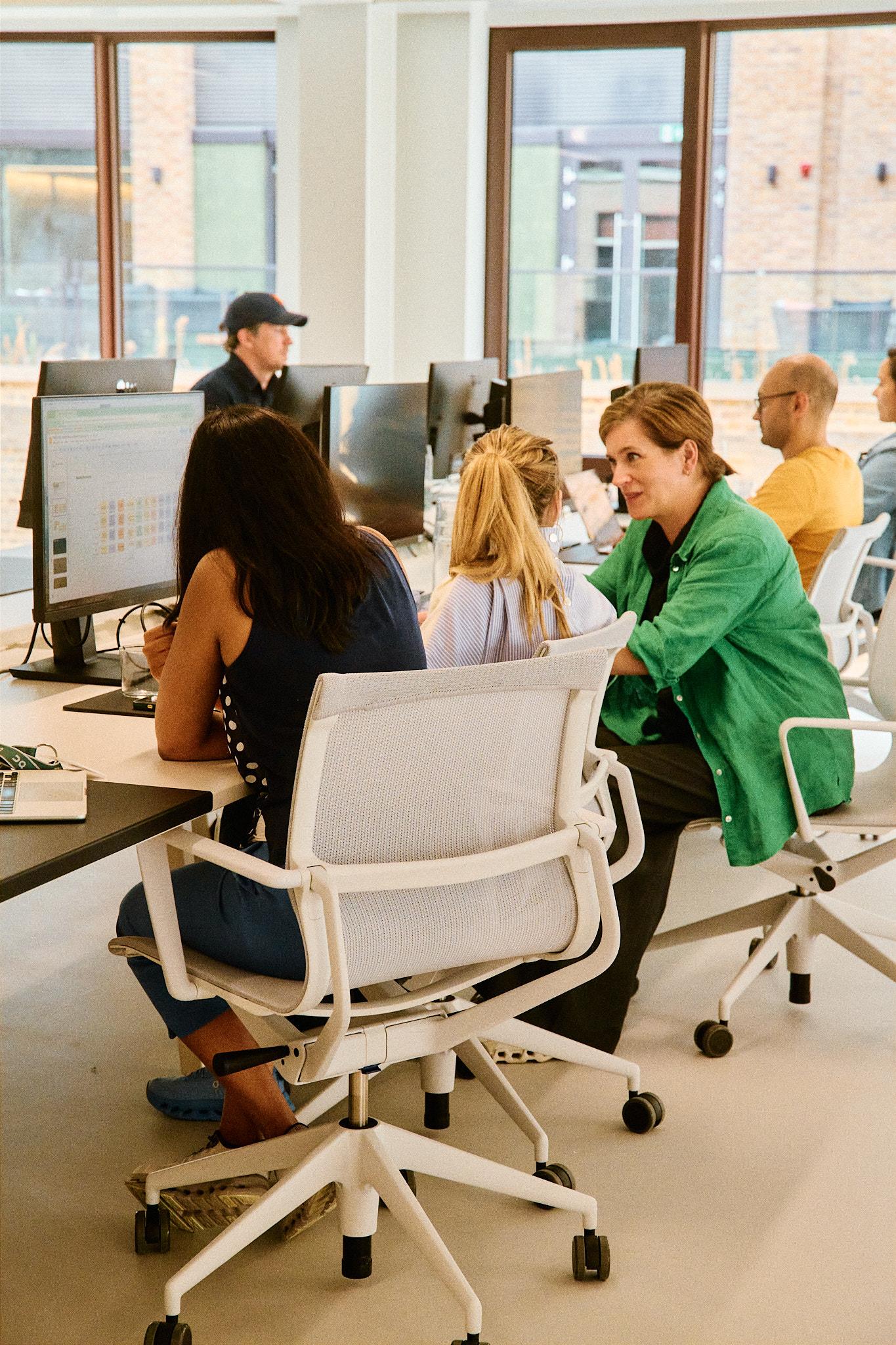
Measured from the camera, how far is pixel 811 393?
11.9 ft

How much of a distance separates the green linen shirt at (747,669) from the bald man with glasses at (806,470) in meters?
0.93

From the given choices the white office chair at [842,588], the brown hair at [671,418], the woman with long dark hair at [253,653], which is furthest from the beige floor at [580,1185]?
the brown hair at [671,418]

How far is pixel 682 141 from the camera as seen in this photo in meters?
6.30

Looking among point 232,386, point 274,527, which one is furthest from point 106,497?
point 232,386

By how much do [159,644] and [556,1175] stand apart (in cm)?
96

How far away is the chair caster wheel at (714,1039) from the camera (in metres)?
2.54

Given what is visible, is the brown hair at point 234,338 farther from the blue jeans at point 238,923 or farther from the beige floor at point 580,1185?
the blue jeans at point 238,923

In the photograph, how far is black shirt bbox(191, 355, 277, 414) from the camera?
4508mm

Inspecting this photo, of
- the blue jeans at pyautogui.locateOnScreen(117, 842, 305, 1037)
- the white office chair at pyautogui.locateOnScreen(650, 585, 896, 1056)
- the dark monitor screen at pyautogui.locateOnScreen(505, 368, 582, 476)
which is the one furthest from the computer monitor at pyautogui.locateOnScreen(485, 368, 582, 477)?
the blue jeans at pyautogui.locateOnScreen(117, 842, 305, 1037)

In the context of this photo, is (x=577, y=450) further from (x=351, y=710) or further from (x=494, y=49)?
(x=351, y=710)

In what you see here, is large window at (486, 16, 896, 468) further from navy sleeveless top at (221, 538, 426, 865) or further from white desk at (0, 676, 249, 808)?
navy sleeveless top at (221, 538, 426, 865)

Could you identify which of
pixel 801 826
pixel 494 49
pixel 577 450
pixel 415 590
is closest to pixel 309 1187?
pixel 801 826

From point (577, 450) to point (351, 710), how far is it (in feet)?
10.9

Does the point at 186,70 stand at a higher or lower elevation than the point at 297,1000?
higher
